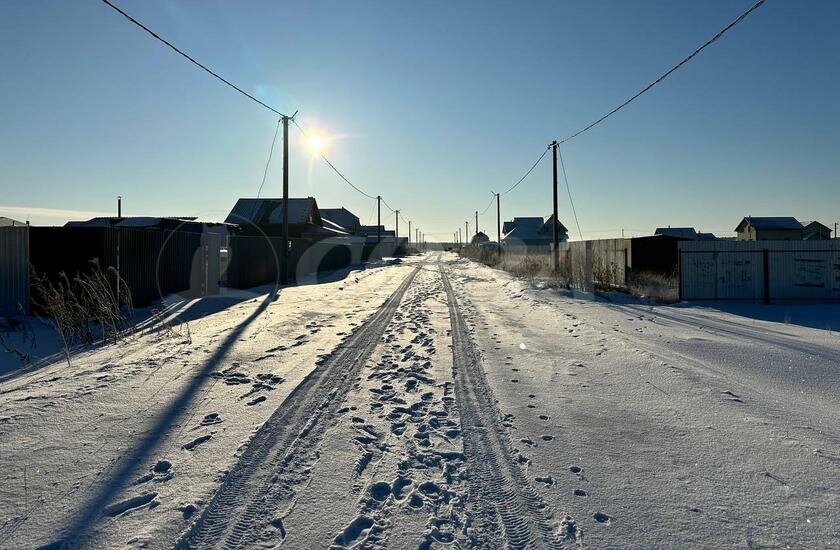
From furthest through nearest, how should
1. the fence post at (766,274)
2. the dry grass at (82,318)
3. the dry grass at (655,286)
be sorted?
Result: the dry grass at (655,286) → the fence post at (766,274) → the dry grass at (82,318)

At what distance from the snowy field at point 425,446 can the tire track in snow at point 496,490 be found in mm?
15

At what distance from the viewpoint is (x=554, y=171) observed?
67.9ft

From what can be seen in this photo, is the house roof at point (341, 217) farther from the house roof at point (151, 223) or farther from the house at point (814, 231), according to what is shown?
the house at point (814, 231)

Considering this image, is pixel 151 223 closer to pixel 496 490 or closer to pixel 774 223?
pixel 496 490

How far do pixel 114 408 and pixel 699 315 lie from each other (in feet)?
40.4

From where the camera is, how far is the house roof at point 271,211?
43.2 metres

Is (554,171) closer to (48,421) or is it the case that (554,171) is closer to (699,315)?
(699,315)

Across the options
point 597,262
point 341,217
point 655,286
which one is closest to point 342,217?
point 341,217

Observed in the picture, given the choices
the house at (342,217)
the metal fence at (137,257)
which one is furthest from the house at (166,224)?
the house at (342,217)

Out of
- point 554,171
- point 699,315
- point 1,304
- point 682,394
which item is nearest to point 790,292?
point 699,315

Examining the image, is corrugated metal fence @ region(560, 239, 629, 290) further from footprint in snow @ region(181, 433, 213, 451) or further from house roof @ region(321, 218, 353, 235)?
house roof @ region(321, 218, 353, 235)

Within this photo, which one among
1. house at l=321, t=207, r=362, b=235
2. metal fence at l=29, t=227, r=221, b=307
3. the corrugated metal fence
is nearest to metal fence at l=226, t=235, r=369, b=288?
metal fence at l=29, t=227, r=221, b=307

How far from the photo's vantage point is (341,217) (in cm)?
7250

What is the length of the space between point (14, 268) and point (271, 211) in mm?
34506
